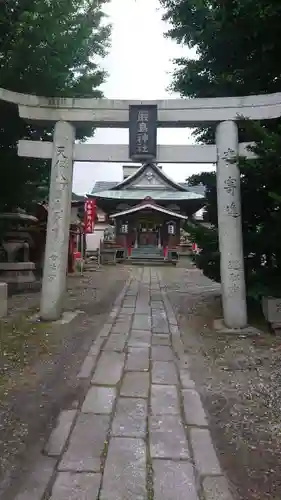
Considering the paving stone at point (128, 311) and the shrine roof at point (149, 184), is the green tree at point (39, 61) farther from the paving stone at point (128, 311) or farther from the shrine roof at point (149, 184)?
the shrine roof at point (149, 184)

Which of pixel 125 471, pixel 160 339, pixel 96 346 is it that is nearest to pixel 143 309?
pixel 160 339

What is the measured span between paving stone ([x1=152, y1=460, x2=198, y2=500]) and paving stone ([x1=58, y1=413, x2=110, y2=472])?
0.38m

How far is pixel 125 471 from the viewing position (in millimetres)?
2252

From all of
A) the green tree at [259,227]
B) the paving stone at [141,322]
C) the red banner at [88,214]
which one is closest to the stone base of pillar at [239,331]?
the green tree at [259,227]

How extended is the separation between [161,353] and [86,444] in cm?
217

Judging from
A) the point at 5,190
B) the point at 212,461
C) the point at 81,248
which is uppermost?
the point at 5,190

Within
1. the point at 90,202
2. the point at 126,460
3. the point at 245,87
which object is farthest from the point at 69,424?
the point at 90,202

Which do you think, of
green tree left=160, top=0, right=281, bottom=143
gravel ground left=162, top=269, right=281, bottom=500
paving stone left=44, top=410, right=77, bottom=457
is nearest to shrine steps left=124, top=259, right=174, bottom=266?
green tree left=160, top=0, right=281, bottom=143

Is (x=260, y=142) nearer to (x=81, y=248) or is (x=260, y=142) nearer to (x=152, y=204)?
(x=81, y=248)

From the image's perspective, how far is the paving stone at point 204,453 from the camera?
7.65 ft

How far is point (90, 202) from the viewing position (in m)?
18.6

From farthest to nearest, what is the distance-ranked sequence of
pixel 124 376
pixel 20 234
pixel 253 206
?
pixel 20 234 < pixel 253 206 < pixel 124 376

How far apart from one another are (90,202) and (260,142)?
47.1 ft

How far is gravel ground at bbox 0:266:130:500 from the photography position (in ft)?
8.27
